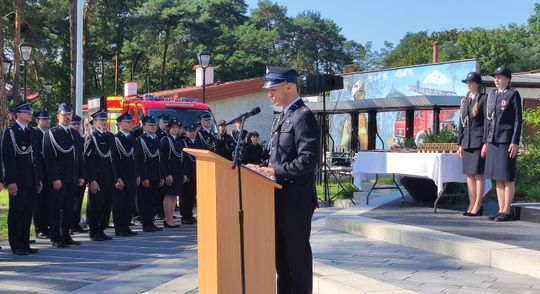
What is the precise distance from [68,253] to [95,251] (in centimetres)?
39

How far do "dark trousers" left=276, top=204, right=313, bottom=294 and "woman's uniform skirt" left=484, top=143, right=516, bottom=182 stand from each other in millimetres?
5038

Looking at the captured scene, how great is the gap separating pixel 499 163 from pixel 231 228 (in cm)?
577

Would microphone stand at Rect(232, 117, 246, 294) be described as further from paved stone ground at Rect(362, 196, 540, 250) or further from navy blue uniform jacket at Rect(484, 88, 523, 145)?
navy blue uniform jacket at Rect(484, 88, 523, 145)

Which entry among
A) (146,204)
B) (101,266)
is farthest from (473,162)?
(146,204)

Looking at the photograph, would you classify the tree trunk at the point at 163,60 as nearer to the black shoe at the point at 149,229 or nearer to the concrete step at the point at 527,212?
the black shoe at the point at 149,229

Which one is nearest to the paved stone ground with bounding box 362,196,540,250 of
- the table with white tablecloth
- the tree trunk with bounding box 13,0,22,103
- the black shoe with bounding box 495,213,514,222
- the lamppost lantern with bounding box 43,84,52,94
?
the black shoe with bounding box 495,213,514,222

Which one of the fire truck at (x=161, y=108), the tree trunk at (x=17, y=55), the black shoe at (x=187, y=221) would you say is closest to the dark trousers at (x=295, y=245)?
the black shoe at (x=187, y=221)

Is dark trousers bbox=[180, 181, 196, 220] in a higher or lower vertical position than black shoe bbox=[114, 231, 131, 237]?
higher

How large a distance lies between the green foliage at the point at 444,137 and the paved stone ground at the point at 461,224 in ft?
3.79

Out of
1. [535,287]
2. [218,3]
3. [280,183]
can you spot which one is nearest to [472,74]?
[535,287]

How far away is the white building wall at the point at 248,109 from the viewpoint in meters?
36.5

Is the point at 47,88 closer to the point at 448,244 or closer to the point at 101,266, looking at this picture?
the point at 101,266

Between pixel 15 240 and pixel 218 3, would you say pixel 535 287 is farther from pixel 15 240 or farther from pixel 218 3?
pixel 218 3

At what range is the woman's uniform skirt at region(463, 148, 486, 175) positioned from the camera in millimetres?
10086
